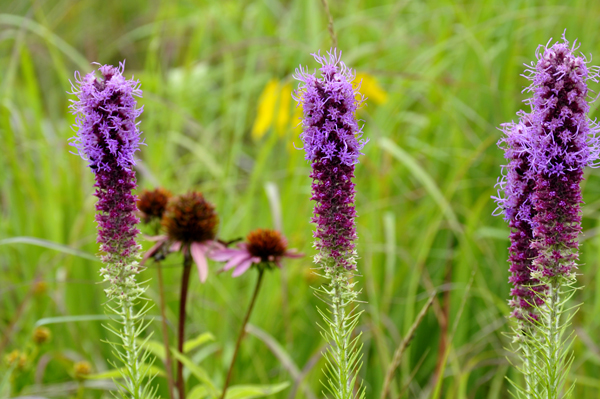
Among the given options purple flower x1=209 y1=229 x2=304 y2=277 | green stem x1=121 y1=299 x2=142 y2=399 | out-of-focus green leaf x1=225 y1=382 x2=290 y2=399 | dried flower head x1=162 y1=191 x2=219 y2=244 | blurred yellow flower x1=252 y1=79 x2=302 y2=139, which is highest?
blurred yellow flower x1=252 y1=79 x2=302 y2=139

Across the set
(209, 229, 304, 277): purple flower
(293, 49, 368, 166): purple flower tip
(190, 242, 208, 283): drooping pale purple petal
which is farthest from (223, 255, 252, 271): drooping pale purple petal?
(293, 49, 368, 166): purple flower tip

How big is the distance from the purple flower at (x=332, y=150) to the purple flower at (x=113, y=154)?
22.8 inches

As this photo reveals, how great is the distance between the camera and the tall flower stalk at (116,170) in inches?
70.2

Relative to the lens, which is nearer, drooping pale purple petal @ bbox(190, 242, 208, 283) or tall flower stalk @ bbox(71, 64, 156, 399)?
tall flower stalk @ bbox(71, 64, 156, 399)

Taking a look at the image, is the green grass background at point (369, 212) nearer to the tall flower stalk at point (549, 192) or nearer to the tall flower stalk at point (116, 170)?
the tall flower stalk at point (549, 192)

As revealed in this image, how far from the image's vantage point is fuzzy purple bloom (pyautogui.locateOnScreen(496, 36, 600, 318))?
1637mm

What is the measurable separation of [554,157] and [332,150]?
68 centimetres

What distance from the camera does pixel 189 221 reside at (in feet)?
9.40

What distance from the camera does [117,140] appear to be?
180 centimetres

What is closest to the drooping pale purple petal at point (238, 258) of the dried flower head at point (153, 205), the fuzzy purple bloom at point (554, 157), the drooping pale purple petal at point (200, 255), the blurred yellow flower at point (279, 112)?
the drooping pale purple petal at point (200, 255)

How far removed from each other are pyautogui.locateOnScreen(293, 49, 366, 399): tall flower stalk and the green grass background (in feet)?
6.54

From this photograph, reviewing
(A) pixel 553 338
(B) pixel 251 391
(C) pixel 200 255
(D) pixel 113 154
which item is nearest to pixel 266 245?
(C) pixel 200 255

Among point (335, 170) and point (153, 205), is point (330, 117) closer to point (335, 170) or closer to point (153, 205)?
point (335, 170)

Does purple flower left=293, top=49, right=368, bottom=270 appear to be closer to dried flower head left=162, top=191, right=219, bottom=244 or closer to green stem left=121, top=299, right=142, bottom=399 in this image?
green stem left=121, top=299, right=142, bottom=399
